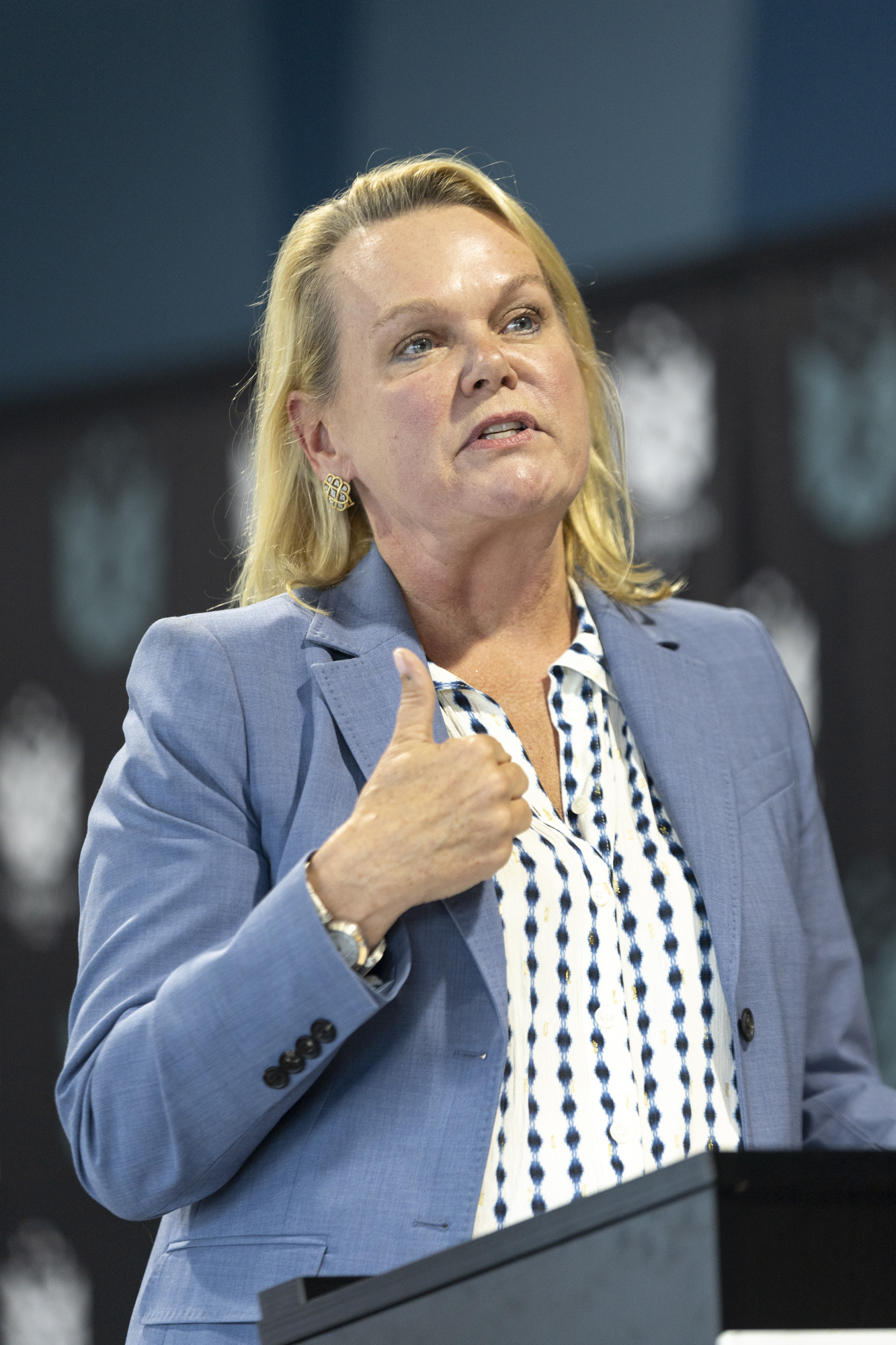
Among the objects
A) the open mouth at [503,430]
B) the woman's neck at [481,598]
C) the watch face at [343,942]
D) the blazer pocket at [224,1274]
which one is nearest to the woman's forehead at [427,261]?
the open mouth at [503,430]

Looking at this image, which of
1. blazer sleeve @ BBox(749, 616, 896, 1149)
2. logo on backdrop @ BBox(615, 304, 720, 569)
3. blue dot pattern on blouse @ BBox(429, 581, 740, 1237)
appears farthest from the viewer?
logo on backdrop @ BBox(615, 304, 720, 569)

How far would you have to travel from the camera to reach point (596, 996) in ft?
4.56

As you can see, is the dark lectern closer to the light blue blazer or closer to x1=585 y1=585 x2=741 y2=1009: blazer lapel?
the light blue blazer

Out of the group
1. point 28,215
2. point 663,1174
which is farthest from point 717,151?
point 663,1174

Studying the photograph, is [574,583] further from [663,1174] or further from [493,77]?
[493,77]

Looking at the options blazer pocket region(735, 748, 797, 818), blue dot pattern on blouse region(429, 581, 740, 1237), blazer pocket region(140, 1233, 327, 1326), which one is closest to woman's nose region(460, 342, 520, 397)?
blue dot pattern on blouse region(429, 581, 740, 1237)

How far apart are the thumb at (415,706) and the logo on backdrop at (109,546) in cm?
199

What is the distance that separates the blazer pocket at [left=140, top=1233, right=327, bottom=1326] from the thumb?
468 mm

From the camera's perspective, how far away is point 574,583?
5.89ft

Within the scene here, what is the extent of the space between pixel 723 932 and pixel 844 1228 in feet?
2.33

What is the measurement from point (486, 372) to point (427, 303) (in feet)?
0.40

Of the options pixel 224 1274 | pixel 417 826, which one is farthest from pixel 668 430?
pixel 224 1274

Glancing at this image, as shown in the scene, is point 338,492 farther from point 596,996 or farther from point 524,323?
point 596,996

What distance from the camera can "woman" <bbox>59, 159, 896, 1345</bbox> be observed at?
4.04ft
